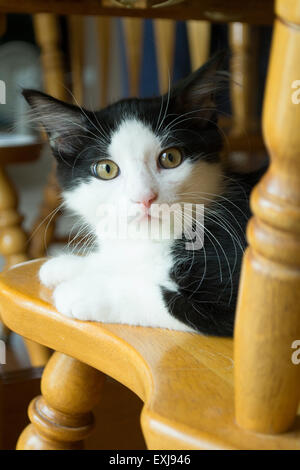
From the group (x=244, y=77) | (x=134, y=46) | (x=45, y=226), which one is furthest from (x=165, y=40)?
(x=45, y=226)

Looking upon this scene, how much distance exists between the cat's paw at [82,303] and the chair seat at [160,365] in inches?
0.4

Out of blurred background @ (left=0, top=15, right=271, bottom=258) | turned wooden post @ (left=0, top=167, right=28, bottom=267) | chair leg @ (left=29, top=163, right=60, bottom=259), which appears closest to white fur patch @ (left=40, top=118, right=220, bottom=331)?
blurred background @ (left=0, top=15, right=271, bottom=258)

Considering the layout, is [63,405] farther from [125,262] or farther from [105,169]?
[105,169]

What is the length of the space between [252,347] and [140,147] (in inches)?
17.3

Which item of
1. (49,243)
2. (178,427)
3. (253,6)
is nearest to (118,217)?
(178,427)

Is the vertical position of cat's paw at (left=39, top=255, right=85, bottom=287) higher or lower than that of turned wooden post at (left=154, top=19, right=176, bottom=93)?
lower

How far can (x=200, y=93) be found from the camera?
0.86 m

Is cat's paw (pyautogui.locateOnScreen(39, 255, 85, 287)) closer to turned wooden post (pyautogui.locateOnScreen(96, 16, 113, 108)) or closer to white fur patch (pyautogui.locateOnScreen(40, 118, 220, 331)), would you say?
white fur patch (pyautogui.locateOnScreen(40, 118, 220, 331))

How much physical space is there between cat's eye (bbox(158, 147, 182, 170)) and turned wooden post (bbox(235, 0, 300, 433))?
1.32 feet

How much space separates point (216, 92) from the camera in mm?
888

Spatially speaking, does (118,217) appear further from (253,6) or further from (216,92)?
(253,6)

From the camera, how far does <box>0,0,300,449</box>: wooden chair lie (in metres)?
0.36

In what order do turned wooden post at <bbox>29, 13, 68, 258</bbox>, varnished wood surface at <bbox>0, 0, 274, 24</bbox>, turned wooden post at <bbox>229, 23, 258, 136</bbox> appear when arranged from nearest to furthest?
varnished wood surface at <bbox>0, 0, 274, 24</bbox>
turned wooden post at <bbox>29, 13, 68, 258</bbox>
turned wooden post at <bbox>229, 23, 258, 136</bbox>
